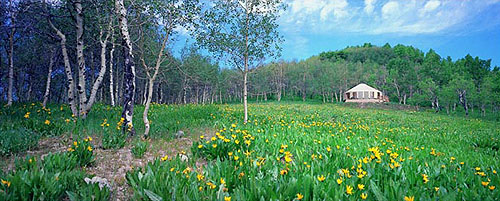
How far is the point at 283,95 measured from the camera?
69.6 m

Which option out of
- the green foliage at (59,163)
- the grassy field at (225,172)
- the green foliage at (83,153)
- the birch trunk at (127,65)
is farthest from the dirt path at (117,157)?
the birch trunk at (127,65)

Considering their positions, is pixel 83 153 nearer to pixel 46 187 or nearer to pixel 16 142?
pixel 46 187

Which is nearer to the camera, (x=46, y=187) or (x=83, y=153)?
(x=46, y=187)

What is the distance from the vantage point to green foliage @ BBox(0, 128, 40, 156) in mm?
4619

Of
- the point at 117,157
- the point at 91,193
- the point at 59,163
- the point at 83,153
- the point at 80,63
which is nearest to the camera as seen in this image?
the point at 91,193

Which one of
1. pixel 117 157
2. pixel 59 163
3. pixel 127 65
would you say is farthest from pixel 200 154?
pixel 127 65

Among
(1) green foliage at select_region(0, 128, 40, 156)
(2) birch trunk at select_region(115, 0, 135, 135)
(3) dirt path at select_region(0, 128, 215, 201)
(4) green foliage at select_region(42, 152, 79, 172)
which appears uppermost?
(2) birch trunk at select_region(115, 0, 135, 135)

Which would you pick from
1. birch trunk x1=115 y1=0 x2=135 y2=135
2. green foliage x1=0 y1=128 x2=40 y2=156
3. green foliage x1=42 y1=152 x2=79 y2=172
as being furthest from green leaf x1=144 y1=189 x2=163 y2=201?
birch trunk x1=115 y1=0 x2=135 y2=135

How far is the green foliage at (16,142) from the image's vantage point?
4.62m

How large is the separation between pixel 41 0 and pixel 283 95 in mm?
62713

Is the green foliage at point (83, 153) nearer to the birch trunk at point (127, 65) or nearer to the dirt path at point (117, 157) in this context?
the dirt path at point (117, 157)

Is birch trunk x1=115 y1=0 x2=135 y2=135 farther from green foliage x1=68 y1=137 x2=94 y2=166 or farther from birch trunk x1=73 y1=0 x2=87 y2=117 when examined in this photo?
birch trunk x1=73 y1=0 x2=87 y2=117

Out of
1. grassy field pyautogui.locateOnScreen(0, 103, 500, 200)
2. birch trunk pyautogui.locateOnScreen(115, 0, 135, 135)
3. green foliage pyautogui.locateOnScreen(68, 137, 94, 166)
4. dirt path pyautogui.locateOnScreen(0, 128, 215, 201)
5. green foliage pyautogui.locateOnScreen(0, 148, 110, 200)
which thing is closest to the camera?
green foliage pyautogui.locateOnScreen(0, 148, 110, 200)

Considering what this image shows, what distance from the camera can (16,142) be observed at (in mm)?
4898
